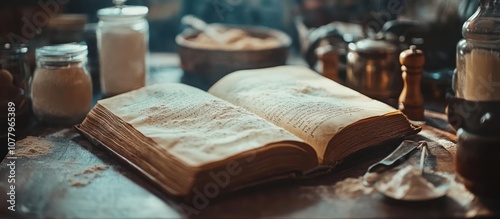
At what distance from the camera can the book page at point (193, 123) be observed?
1009 millimetres

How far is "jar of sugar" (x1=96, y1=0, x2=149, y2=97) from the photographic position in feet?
4.84

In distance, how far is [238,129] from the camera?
1.08 m

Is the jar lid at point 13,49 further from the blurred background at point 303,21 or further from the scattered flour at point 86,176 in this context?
the scattered flour at point 86,176

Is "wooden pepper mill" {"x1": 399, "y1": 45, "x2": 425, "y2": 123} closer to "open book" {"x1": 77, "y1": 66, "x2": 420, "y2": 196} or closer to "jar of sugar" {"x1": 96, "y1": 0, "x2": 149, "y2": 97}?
"open book" {"x1": 77, "y1": 66, "x2": 420, "y2": 196}

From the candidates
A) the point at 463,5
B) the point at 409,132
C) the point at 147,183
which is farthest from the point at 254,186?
the point at 463,5

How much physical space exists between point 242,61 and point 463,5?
545 mm

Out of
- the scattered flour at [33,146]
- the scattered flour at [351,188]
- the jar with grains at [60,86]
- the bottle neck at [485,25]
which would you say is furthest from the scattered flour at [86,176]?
the bottle neck at [485,25]

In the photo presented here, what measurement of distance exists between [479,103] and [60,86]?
0.81 m

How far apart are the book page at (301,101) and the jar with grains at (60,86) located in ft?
Result: 0.92

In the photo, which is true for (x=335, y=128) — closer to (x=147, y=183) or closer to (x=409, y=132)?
(x=409, y=132)

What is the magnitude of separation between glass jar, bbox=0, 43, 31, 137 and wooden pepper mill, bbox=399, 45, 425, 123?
0.79 meters

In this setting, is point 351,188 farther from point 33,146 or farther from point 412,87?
point 33,146

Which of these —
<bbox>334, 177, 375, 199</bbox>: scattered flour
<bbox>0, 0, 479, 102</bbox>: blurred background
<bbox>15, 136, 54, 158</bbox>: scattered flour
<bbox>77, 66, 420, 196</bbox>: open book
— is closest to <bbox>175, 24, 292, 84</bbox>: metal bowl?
<bbox>0, 0, 479, 102</bbox>: blurred background

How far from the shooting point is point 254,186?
1.01 meters
